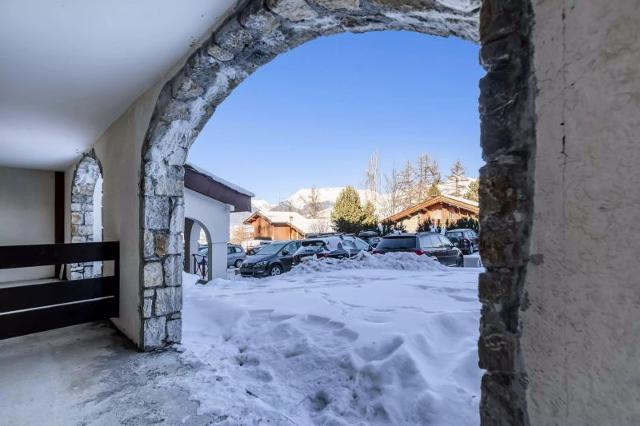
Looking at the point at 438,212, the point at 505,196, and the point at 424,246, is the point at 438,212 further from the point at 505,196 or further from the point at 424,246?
the point at 505,196

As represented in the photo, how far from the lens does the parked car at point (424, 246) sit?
9.77 meters

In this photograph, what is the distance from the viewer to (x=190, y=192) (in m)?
8.89

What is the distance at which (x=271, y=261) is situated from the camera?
11.2m

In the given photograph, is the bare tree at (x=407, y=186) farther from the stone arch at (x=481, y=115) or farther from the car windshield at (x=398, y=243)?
the stone arch at (x=481, y=115)

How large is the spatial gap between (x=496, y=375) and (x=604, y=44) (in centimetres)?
93

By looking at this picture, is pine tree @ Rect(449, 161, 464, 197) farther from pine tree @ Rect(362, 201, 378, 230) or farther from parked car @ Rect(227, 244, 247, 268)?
parked car @ Rect(227, 244, 247, 268)

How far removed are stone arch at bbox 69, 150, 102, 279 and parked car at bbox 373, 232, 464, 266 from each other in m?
6.89

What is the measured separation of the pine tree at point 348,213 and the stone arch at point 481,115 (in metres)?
18.3

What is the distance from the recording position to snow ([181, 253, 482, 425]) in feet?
7.10

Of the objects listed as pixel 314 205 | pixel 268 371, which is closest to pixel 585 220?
pixel 268 371

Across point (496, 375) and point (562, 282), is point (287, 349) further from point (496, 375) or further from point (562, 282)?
point (562, 282)

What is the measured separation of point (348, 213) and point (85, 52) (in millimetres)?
19363

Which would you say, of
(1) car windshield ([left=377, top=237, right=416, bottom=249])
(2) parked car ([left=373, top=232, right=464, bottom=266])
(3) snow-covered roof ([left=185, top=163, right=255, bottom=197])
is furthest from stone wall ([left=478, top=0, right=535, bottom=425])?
(1) car windshield ([left=377, top=237, right=416, bottom=249])

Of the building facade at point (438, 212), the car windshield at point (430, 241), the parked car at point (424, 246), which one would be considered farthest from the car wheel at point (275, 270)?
the building facade at point (438, 212)
